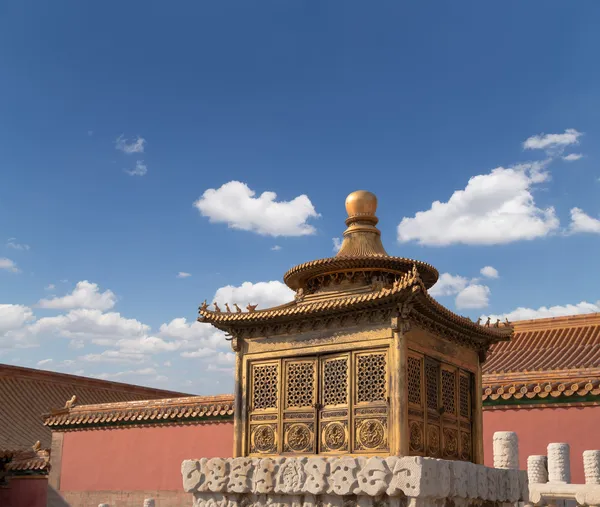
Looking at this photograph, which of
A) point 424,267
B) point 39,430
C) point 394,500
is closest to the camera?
point 394,500

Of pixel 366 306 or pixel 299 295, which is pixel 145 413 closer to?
pixel 299 295

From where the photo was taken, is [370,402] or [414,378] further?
[414,378]

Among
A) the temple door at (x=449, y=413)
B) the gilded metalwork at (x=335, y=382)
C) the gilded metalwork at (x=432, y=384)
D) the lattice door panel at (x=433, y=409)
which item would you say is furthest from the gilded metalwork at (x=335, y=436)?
the temple door at (x=449, y=413)

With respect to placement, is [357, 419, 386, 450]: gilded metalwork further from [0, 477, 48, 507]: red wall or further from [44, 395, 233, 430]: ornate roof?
[0, 477, 48, 507]: red wall

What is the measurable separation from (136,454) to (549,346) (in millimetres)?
11471

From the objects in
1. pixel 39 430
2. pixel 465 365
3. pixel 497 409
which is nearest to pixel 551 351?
pixel 497 409

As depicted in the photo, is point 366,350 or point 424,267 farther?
point 424,267

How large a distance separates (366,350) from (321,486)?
2.07 m

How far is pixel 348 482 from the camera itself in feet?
34.2

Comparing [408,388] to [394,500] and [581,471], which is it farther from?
[581,471]

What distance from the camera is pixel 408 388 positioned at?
10906 millimetres

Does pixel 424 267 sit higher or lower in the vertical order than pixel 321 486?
higher

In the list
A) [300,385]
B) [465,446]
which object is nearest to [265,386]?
[300,385]

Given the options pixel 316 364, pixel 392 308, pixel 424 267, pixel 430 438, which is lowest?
pixel 430 438
